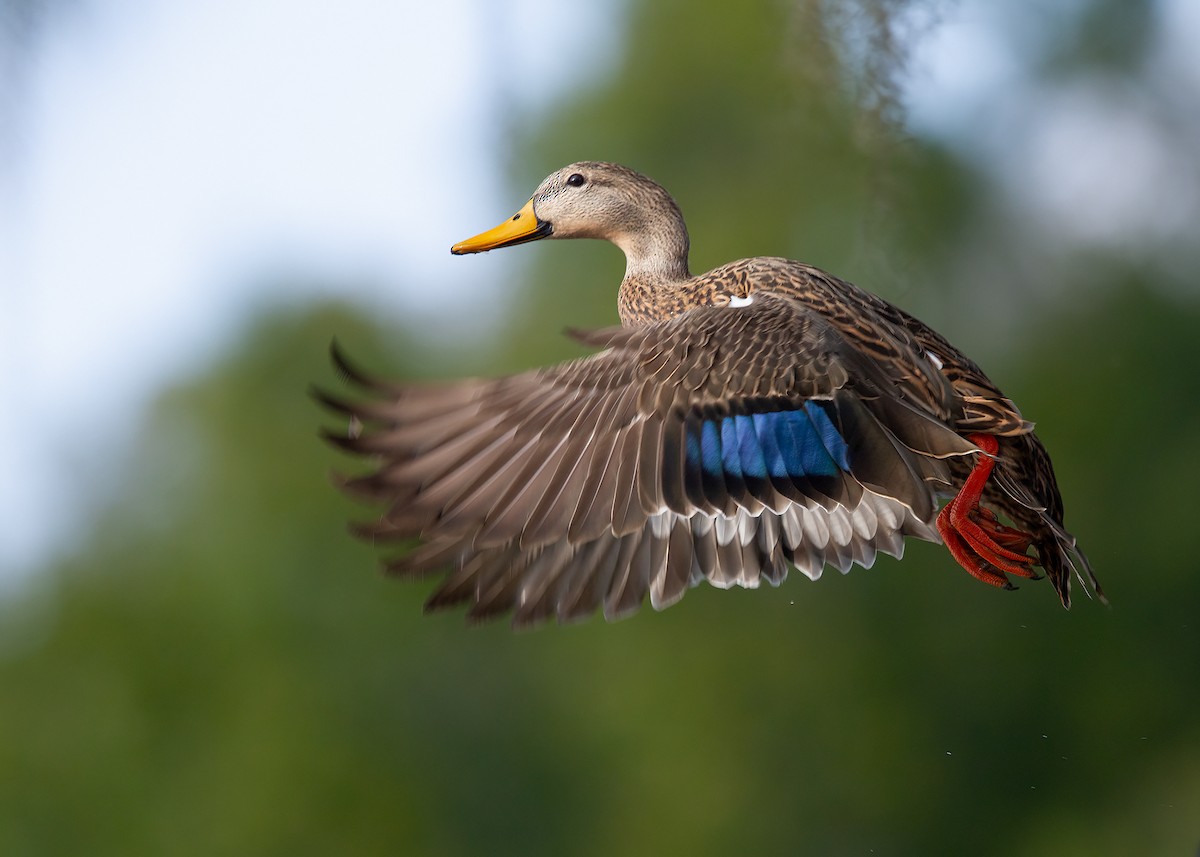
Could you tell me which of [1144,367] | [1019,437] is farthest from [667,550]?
[1144,367]

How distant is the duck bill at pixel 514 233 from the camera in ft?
15.7

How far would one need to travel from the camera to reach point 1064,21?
685 inches

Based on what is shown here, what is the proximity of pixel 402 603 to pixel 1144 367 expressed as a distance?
10.2m

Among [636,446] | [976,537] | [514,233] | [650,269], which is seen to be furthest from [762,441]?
[514,233]

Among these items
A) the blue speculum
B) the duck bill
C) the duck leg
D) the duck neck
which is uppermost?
A: the duck bill

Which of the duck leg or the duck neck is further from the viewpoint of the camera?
the duck neck

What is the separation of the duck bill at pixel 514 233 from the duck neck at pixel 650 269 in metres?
0.27

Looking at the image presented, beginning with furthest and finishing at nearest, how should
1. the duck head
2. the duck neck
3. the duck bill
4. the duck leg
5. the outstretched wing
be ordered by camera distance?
the duck head, the duck neck, the duck bill, the duck leg, the outstretched wing

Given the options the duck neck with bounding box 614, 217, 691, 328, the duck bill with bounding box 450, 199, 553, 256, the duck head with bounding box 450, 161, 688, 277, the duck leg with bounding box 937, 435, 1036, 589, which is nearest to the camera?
the duck leg with bounding box 937, 435, 1036, 589

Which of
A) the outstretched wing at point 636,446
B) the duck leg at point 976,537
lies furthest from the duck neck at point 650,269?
the duck leg at point 976,537

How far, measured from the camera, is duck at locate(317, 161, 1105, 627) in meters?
3.90

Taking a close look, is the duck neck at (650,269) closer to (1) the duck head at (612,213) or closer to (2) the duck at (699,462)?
(1) the duck head at (612,213)

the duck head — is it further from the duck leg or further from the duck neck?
the duck leg

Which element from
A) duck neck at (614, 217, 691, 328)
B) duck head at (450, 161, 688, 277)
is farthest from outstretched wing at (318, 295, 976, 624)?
duck head at (450, 161, 688, 277)
